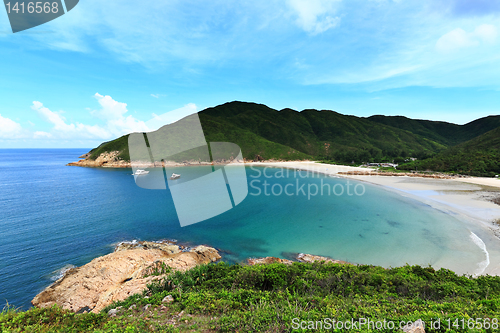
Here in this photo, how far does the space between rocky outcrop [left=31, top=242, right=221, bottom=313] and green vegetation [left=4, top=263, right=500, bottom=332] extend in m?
3.37

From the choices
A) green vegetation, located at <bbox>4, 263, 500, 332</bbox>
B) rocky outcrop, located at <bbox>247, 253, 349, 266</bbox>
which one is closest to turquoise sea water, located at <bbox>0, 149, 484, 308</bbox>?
rocky outcrop, located at <bbox>247, 253, 349, 266</bbox>

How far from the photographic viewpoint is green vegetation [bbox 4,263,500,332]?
5.91 metres

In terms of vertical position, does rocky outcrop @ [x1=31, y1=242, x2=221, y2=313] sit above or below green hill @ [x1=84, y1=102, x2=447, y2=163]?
below

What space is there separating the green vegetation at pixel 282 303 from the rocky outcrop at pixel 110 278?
3.37 m

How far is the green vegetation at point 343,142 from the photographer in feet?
199

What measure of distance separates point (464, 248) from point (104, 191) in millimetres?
52515

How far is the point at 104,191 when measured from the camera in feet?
131

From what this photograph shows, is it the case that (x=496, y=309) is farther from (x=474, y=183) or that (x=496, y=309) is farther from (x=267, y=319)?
(x=474, y=183)

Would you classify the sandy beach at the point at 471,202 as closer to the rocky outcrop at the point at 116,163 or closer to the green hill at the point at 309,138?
the green hill at the point at 309,138

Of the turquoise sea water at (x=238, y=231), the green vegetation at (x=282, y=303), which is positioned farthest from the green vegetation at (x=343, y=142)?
the green vegetation at (x=282, y=303)

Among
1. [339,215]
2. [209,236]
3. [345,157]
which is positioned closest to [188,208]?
[209,236]

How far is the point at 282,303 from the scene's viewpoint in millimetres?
7039

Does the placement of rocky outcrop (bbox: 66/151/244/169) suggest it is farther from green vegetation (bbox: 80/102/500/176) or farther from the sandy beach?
the sandy beach

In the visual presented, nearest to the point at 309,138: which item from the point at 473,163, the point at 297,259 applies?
the point at 473,163
